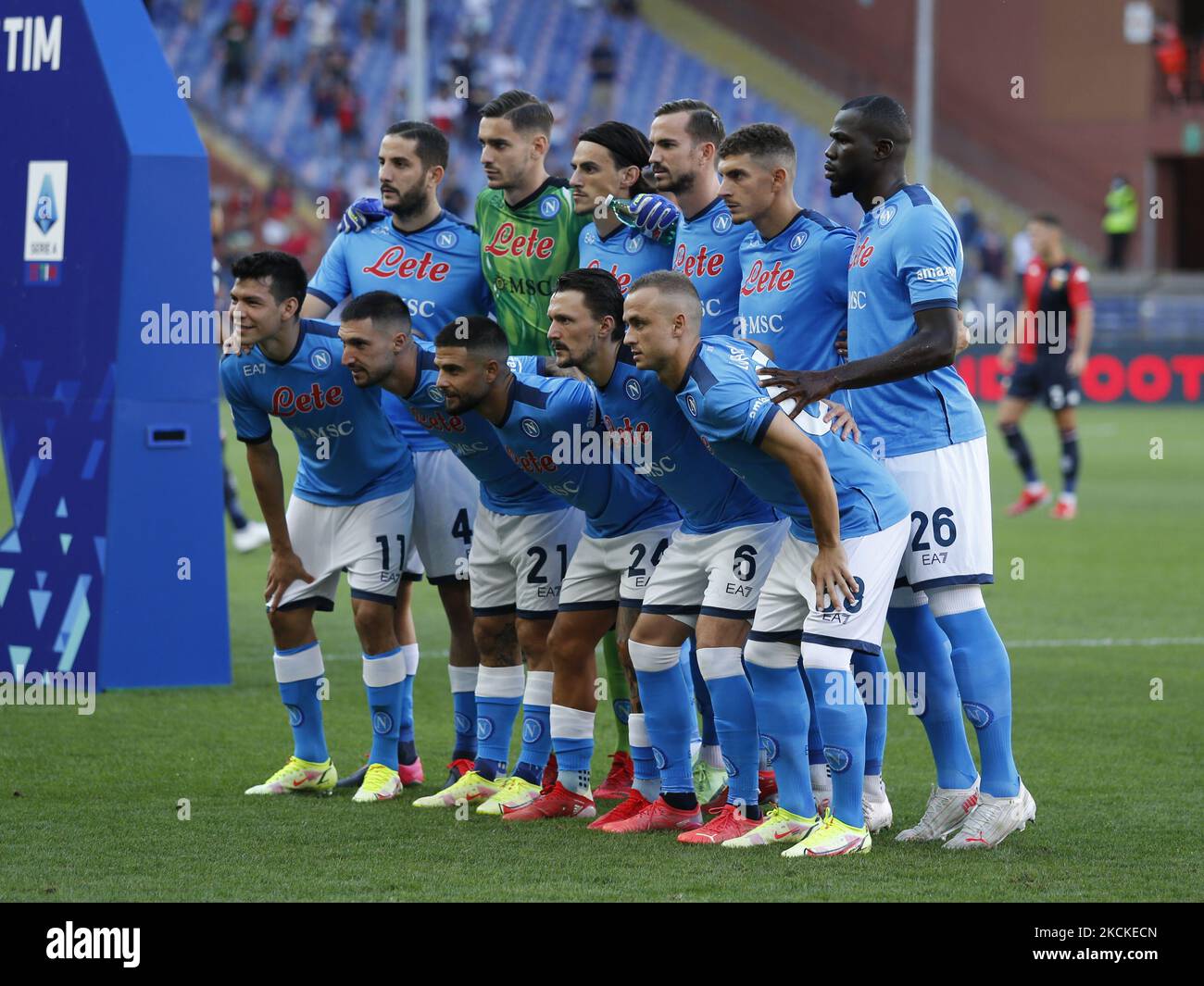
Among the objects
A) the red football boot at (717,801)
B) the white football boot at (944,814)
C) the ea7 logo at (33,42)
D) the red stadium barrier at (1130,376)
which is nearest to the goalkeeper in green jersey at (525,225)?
the red football boot at (717,801)

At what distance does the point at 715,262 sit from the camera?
6363 mm

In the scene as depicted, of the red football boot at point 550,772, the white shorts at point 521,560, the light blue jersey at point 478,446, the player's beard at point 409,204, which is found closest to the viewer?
the light blue jersey at point 478,446

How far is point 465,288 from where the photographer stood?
23.2 feet

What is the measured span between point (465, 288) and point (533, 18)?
3118 cm

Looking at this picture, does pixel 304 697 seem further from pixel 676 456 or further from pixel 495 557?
pixel 676 456

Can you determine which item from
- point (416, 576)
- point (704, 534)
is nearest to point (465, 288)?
point (416, 576)

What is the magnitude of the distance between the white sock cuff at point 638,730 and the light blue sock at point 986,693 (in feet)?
3.65

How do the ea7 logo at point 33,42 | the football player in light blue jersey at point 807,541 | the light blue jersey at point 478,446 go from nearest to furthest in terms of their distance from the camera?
the football player in light blue jersey at point 807,541 → the light blue jersey at point 478,446 → the ea7 logo at point 33,42

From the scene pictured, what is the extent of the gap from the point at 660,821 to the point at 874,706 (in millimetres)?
807

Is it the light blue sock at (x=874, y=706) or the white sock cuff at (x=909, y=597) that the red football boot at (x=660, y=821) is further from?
the white sock cuff at (x=909, y=597)

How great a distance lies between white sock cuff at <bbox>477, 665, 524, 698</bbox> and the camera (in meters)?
6.65

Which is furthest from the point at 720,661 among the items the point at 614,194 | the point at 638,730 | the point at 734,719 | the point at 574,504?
the point at 614,194

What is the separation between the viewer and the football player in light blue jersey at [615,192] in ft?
21.4
